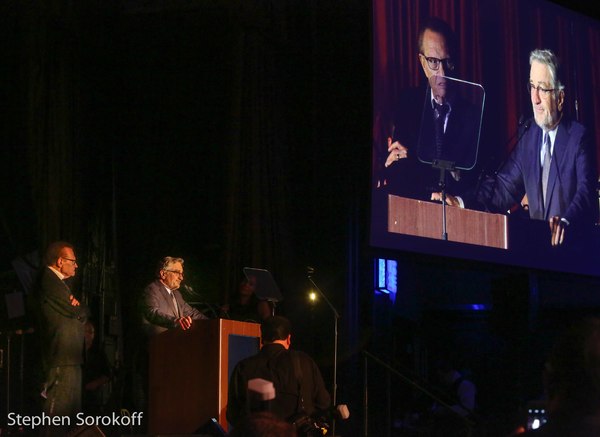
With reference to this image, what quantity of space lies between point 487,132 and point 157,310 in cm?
349

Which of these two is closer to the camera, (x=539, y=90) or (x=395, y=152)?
(x=395, y=152)

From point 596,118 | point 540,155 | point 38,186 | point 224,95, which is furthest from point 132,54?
point 596,118

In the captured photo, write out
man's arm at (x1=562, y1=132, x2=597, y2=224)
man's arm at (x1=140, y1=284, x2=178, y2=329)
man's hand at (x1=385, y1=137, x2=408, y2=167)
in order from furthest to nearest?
man's arm at (x1=562, y1=132, x2=597, y2=224)
man's hand at (x1=385, y1=137, x2=408, y2=167)
man's arm at (x1=140, y1=284, x2=178, y2=329)

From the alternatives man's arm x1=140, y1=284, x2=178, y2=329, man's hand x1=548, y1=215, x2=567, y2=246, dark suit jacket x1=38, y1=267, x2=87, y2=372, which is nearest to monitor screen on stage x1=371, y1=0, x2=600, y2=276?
man's hand x1=548, y1=215, x2=567, y2=246

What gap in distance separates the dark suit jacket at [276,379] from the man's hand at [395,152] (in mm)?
2665

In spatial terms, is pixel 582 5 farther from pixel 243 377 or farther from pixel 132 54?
pixel 243 377

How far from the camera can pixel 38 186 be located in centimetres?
746

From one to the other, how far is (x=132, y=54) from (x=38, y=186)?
5.73 feet

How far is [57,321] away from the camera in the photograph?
574 cm

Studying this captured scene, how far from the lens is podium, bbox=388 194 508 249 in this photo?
23.3 feet

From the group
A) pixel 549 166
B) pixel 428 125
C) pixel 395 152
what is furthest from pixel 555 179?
pixel 395 152

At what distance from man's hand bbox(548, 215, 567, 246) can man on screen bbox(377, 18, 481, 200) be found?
111 centimetres

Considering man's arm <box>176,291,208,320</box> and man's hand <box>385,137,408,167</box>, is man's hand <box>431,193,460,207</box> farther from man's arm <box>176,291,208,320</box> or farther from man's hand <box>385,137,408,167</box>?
man's arm <box>176,291,208,320</box>

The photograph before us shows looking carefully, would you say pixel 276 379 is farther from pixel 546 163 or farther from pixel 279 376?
pixel 546 163
